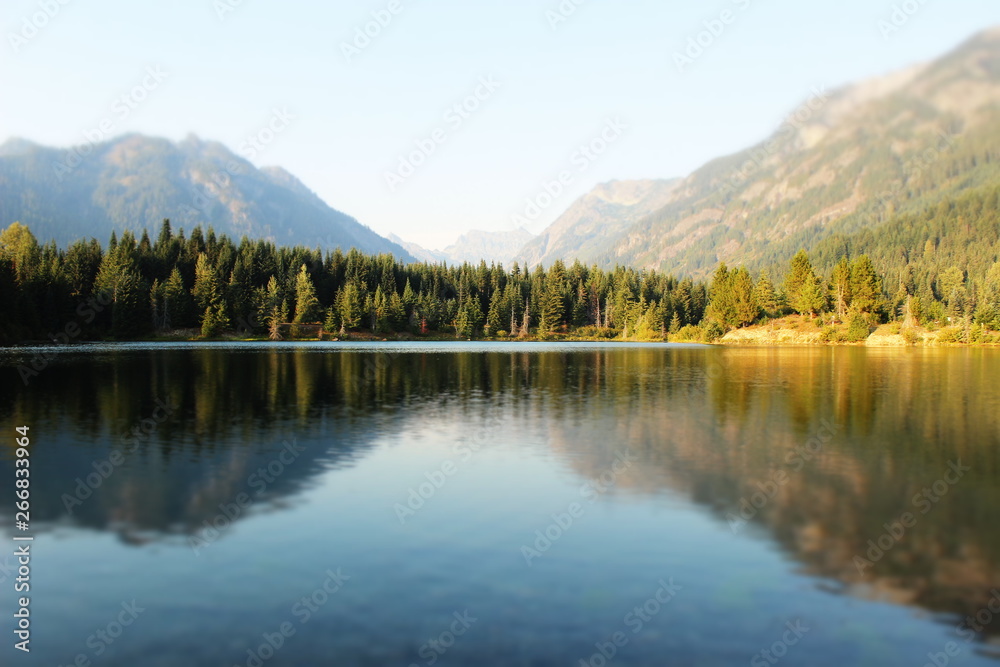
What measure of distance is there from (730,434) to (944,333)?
5601 inches

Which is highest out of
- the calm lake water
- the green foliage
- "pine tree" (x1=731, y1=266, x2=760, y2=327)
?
"pine tree" (x1=731, y1=266, x2=760, y2=327)

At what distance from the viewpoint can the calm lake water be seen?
976 cm

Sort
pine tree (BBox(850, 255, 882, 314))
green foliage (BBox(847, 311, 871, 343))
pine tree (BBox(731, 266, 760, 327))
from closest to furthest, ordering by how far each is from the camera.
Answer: green foliage (BBox(847, 311, 871, 343))
pine tree (BBox(850, 255, 882, 314))
pine tree (BBox(731, 266, 760, 327))

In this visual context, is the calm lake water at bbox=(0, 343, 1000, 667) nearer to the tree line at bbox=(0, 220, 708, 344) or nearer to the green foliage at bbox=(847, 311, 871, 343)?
the tree line at bbox=(0, 220, 708, 344)

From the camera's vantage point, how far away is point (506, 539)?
563 inches

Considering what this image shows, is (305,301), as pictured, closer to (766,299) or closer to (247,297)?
(247,297)

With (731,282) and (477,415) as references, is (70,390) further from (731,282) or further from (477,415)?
(731,282)

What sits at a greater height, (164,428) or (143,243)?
(143,243)

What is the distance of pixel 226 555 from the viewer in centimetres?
1308

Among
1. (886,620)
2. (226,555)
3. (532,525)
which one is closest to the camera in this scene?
(886,620)

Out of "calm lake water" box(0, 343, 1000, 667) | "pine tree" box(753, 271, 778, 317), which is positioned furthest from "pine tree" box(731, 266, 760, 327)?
"calm lake water" box(0, 343, 1000, 667)

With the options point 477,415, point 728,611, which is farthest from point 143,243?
point 728,611

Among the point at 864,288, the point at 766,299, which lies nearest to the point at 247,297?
the point at 766,299

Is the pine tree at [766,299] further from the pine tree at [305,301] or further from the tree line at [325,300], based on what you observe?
the pine tree at [305,301]
